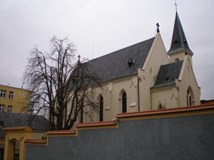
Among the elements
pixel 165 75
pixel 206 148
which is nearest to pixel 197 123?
pixel 206 148

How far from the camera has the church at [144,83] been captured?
25.6 m

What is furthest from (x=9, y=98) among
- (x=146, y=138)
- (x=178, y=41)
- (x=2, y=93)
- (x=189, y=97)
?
(x=146, y=138)

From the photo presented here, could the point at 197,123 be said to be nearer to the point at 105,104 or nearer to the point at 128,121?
the point at 128,121

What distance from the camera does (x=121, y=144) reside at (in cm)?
1121

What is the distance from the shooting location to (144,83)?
26.4 meters

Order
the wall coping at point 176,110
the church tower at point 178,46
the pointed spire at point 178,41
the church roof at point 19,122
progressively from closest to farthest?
the wall coping at point 176,110 → the church roof at point 19,122 → the church tower at point 178,46 → the pointed spire at point 178,41

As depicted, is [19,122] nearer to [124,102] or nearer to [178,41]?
[124,102]

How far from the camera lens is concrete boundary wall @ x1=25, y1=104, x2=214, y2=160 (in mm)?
8719

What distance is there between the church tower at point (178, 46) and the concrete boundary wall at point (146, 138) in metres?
27.4

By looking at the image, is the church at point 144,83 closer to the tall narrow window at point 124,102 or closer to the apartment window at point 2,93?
the tall narrow window at point 124,102

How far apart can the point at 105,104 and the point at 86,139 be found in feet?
54.6

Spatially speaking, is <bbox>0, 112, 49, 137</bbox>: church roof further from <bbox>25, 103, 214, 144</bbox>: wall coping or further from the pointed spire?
the pointed spire

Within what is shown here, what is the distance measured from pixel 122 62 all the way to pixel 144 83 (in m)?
5.64

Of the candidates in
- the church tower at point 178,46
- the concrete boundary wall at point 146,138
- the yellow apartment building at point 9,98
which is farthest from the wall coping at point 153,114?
the yellow apartment building at point 9,98
